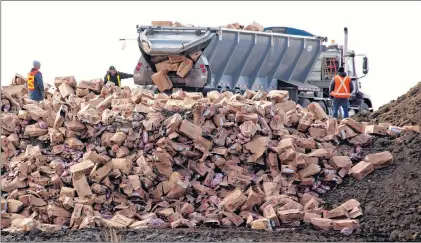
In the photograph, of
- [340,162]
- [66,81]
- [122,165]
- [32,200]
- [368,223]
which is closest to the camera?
[368,223]

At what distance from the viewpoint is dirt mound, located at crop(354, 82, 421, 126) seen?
50.3 ft

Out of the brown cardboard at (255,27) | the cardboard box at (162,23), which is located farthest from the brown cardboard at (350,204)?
the brown cardboard at (255,27)

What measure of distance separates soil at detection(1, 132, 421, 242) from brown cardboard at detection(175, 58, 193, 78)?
21.2ft

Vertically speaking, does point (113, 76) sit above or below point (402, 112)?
above

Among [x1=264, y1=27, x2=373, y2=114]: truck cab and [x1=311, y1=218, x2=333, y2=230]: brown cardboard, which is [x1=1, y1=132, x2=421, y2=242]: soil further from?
[x1=264, y1=27, x2=373, y2=114]: truck cab

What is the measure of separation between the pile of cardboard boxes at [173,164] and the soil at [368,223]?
0.20m

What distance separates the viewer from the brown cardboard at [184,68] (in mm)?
18812

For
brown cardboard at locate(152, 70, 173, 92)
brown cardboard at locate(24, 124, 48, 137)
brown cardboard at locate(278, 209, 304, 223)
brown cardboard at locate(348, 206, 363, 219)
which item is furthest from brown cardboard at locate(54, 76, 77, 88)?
brown cardboard at locate(348, 206, 363, 219)

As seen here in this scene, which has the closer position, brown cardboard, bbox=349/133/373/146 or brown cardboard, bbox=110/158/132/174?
brown cardboard, bbox=110/158/132/174

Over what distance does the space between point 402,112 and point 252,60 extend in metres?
5.92

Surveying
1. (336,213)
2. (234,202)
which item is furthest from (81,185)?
(336,213)

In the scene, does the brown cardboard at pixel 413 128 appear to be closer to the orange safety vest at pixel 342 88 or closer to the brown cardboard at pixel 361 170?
the brown cardboard at pixel 361 170

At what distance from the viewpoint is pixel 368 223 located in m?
11.6

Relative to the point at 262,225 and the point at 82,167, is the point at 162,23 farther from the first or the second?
the point at 262,225
